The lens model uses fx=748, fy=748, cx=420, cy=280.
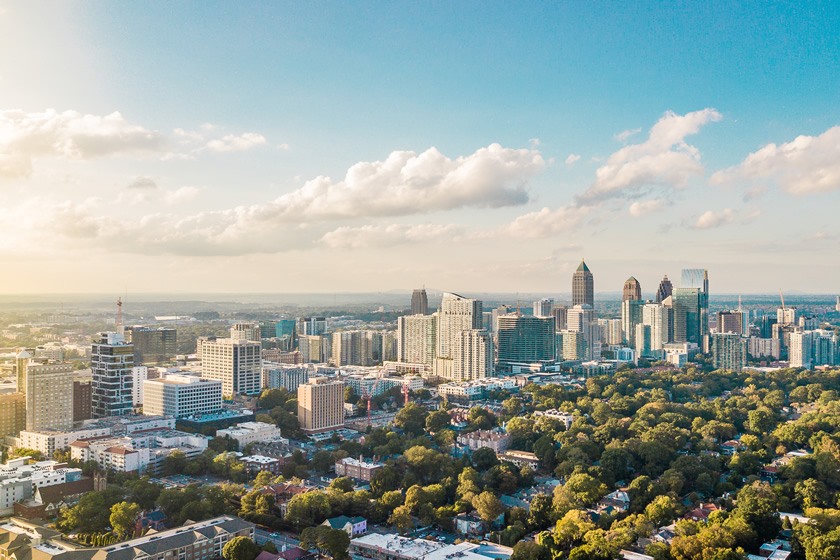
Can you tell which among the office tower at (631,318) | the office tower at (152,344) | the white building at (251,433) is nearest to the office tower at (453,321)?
the office tower at (152,344)

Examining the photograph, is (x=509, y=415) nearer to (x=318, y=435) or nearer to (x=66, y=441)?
(x=318, y=435)

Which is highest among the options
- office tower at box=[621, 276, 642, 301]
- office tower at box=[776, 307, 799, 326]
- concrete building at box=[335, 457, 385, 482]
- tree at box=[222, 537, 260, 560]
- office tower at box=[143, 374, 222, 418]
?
office tower at box=[621, 276, 642, 301]

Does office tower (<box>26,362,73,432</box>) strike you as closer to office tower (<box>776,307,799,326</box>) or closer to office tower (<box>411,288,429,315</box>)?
office tower (<box>411,288,429,315</box>)

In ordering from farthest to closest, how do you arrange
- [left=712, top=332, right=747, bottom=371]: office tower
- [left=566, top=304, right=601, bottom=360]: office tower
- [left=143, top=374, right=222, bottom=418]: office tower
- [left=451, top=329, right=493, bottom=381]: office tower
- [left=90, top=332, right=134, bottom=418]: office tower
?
[left=566, top=304, right=601, bottom=360]: office tower → [left=712, top=332, right=747, bottom=371]: office tower → [left=451, top=329, right=493, bottom=381]: office tower → [left=143, top=374, right=222, bottom=418]: office tower → [left=90, top=332, right=134, bottom=418]: office tower

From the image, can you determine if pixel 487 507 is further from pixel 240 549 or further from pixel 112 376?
pixel 112 376

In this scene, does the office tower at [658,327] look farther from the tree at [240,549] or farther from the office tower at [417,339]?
the tree at [240,549]

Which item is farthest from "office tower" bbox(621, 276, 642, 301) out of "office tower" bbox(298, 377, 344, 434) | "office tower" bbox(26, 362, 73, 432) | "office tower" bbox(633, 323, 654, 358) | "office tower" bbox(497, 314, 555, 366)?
"office tower" bbox(26, 362, 73, 432)
